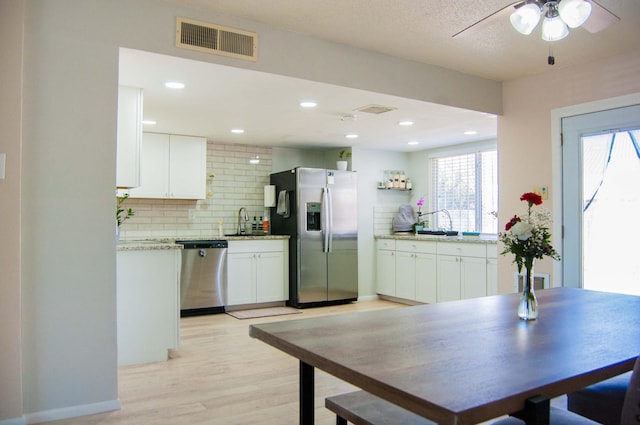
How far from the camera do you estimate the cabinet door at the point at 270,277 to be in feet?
19.9

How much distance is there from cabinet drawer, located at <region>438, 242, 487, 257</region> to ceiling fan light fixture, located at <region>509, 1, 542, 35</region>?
3408mm

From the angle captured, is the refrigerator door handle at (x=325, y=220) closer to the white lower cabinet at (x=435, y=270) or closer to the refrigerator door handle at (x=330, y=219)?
the refrigerator door handle at (x=330, y=219)

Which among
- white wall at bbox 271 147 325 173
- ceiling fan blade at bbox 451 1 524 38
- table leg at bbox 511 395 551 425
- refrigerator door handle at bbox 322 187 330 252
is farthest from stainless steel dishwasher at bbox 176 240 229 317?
table leg at bbox 511 395 551 425

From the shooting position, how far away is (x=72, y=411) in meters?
2.68

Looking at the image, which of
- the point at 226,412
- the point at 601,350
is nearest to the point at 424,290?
the point at 226,412

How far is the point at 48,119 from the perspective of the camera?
267 cm

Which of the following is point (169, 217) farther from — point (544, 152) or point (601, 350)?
point (601, 350)

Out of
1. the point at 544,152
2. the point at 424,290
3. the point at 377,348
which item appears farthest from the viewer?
the point at 424,290

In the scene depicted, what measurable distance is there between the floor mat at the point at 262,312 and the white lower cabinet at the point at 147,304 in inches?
67.4

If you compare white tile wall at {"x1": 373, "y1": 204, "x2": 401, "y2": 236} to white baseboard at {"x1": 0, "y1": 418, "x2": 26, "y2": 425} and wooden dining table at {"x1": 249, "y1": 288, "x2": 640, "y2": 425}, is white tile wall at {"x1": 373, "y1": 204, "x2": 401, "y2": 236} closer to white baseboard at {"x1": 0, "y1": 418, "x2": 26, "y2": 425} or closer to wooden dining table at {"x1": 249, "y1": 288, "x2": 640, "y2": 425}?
wooden dining table at {"x1": 249, "y1": 288, "x2": 640, "y2": 425}

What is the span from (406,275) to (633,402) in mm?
5152

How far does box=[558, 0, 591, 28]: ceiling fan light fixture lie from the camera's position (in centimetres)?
208

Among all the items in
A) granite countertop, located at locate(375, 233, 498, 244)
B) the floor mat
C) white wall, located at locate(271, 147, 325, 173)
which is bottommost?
the floor mat

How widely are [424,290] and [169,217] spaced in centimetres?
330
